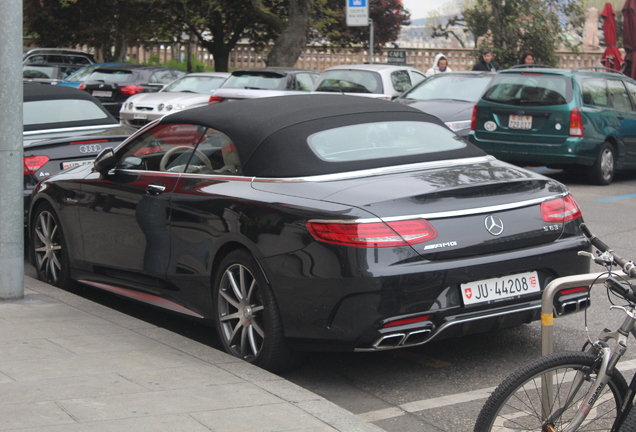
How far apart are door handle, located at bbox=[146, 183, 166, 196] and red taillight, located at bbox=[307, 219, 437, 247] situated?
1585 millimetres

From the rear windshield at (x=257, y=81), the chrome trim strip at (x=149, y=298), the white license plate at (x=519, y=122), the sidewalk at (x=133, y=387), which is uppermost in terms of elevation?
the rear windshield at (x=257, y=81)

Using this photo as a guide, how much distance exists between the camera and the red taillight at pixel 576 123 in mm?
12789

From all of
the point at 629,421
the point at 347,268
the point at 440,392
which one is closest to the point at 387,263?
the point at 347,268

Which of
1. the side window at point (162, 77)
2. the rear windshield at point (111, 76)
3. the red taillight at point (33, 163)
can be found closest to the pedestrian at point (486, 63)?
the side window at point (162, 77)

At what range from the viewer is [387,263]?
4.54m

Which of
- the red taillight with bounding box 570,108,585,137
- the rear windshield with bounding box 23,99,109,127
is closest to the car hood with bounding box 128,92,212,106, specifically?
the rear windshield with bounding box 23,99,109,127

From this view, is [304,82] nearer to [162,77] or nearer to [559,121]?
[162,77]

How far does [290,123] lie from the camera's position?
18.0 ft

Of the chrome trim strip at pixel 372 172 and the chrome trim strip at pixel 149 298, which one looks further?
the chrome trim strip at pixel 149 298

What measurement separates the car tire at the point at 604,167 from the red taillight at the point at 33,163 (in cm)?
789

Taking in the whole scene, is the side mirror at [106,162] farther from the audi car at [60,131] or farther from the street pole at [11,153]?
the audi car at [60,131]

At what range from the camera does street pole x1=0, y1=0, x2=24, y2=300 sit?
6316mm

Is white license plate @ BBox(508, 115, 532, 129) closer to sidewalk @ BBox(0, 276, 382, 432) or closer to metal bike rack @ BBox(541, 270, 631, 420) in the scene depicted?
sidewalk @ BBox(0, 276, 382, 432)

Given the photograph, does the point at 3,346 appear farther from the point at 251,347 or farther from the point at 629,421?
the point at 629,421
